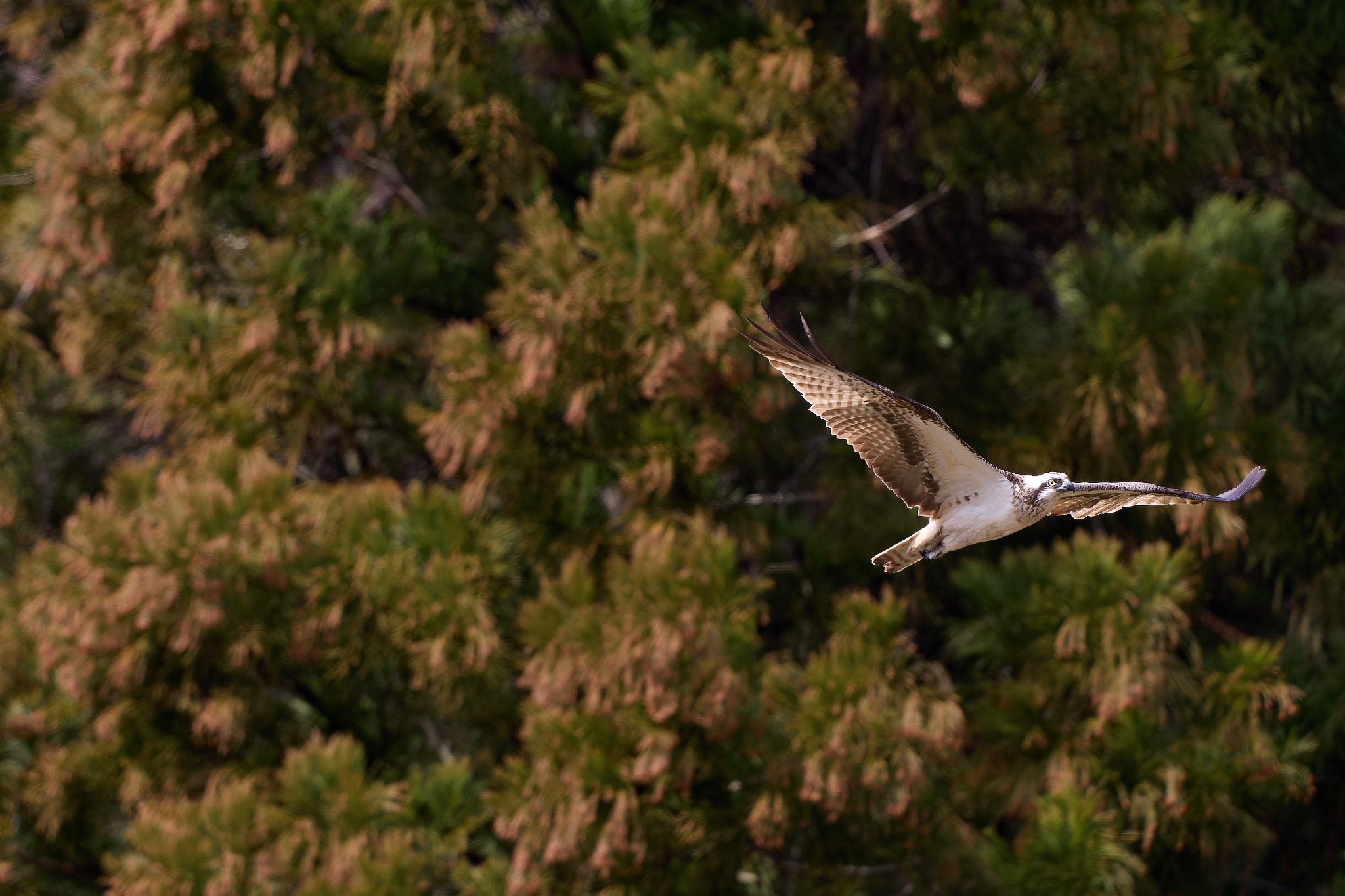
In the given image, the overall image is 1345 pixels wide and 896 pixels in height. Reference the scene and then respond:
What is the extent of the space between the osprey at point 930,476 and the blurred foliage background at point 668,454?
1.15 metres

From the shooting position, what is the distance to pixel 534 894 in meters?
4.79

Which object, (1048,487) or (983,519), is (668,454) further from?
(1048,487)

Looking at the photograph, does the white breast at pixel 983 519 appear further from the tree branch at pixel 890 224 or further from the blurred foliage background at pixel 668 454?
the tree branch at pixel 890 224

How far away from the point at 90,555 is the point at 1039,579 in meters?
2.94

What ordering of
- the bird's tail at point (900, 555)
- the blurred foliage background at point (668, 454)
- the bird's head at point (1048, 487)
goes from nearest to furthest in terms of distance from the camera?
the bird's head at point (1048, 487), the bird's tail at point (900, 555), the blurred foliage background at point (668, 454)

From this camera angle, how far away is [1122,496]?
3721 millimetres

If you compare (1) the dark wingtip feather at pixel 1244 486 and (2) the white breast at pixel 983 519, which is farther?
(2) the white breast at pixel 983 519

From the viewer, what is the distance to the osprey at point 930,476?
3502 millimetres

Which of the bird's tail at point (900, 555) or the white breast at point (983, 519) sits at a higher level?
the white breast at point (983, 519)

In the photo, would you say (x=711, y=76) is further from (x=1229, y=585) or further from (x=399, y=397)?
(x=1229, y=585)

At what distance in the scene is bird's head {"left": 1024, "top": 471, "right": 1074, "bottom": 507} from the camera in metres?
3.49

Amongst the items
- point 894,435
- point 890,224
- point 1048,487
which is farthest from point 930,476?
point 890,224

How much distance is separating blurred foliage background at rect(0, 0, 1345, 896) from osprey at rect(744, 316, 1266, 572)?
3.77 feet

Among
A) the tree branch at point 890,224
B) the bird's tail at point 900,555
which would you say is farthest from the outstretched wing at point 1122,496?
the tree branch at point 890,224
